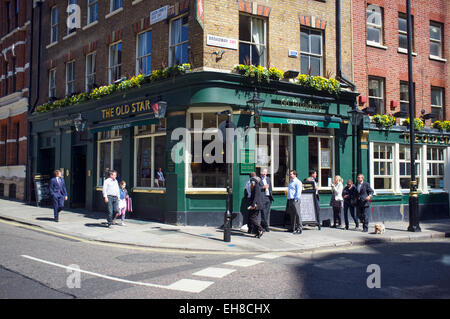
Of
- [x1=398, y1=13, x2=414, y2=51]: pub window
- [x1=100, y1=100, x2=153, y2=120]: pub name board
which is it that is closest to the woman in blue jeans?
[x1=100, y1=100, x2=153, y2=120]: pub name board

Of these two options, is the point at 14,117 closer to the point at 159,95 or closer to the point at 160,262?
the point at 159,95

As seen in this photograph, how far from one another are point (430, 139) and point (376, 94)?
371 cm

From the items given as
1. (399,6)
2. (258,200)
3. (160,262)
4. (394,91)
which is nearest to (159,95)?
(258,200)

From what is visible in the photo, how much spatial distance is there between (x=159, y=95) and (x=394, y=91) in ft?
33.9

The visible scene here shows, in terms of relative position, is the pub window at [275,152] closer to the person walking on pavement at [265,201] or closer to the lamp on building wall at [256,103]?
the person walking on pavement at [265,201]

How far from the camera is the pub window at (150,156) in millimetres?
14461

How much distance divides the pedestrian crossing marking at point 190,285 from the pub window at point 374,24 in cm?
1426

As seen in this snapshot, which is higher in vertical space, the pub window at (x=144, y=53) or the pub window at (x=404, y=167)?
the pub window at (x=144, y=53)

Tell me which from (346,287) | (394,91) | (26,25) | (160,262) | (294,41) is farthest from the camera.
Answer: (26,25)

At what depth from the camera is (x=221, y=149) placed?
13.5 m

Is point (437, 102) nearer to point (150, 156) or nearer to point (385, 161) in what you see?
point (385, 161)

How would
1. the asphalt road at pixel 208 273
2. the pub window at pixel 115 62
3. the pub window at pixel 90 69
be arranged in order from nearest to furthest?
the asphalt road at pixel 208 273 → the pub window at pixel 115 62 → the pub window at pixel 90 69

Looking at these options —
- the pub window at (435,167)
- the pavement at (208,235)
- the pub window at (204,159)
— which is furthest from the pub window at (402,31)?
the pub window at (204,159)

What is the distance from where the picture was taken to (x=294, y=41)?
48.3ft
